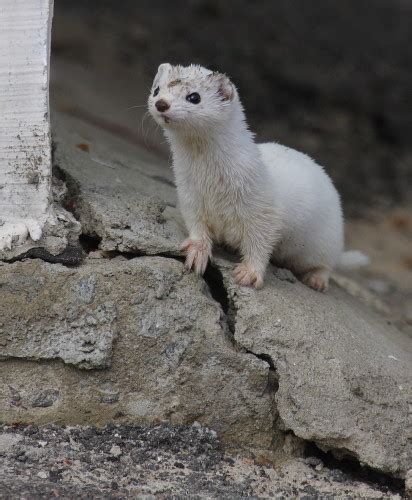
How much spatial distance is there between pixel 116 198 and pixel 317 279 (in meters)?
1.14

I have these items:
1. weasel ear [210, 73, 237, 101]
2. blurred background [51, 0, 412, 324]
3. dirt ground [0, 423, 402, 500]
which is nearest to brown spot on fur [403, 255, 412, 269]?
blurred background [51, 0, 412, 324]

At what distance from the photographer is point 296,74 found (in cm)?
995

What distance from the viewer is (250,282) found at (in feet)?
13.4

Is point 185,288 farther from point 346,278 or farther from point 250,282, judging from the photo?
point 346,278

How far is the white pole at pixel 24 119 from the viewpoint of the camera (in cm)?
379

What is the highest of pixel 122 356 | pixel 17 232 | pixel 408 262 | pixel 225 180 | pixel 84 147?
pixel 225 180

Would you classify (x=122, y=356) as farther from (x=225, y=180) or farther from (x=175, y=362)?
(x=225, y=180)

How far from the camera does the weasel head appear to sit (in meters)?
3.79

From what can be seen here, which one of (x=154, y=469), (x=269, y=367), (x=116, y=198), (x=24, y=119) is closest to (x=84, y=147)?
(x=116, y=198)

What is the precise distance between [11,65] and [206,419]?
168cm

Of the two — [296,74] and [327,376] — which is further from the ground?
[296,74]

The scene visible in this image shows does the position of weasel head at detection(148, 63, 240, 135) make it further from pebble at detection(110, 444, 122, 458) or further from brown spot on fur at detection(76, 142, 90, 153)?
pebble at detection(110, 444, 122, 458)

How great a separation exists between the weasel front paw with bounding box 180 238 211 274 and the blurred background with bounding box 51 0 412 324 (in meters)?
3.19

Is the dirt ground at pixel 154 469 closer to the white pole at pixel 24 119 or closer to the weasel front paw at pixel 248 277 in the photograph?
the weasel front paw at pixel 248 277
